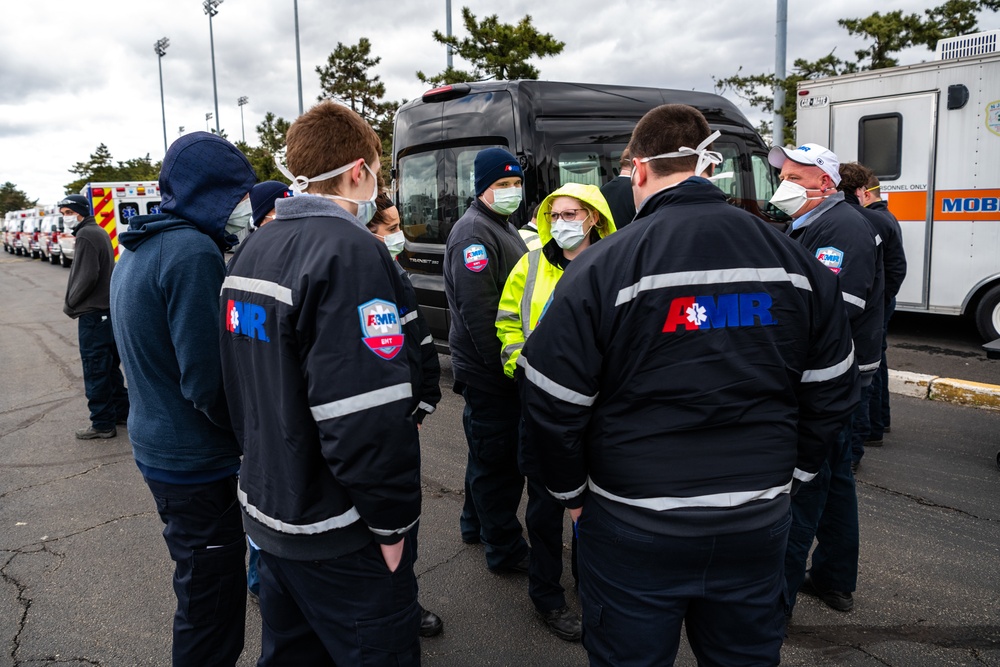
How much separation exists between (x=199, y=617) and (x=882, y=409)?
4969 mm

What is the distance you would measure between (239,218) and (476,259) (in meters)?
1.19

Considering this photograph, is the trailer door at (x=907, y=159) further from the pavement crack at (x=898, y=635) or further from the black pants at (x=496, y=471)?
the black pants at (x=496, y=471)

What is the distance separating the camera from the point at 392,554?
197 cm

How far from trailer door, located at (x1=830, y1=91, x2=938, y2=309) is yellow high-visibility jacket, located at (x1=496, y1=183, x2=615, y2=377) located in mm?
6798

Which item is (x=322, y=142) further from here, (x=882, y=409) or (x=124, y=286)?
(x=882, y=409)

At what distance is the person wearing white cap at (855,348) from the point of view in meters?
3.11

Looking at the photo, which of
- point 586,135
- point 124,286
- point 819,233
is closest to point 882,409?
point 819,233

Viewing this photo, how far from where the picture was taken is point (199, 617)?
2.48 metres

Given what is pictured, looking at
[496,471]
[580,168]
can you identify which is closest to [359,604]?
[496,471]

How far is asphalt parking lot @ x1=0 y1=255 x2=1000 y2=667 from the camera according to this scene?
3107 mm

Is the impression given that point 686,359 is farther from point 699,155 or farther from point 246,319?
point 246,319

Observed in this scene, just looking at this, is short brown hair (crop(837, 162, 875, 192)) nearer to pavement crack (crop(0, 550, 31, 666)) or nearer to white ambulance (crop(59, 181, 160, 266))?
pavement crack (crop(0, 550, 31, 666))

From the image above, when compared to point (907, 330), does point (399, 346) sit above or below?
above

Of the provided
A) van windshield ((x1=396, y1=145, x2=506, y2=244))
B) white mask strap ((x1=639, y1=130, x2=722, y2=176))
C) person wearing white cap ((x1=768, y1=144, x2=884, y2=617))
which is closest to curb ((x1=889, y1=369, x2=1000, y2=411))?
person wearing white cap ((x1=768, y1=144, x2=884, y2=617))
